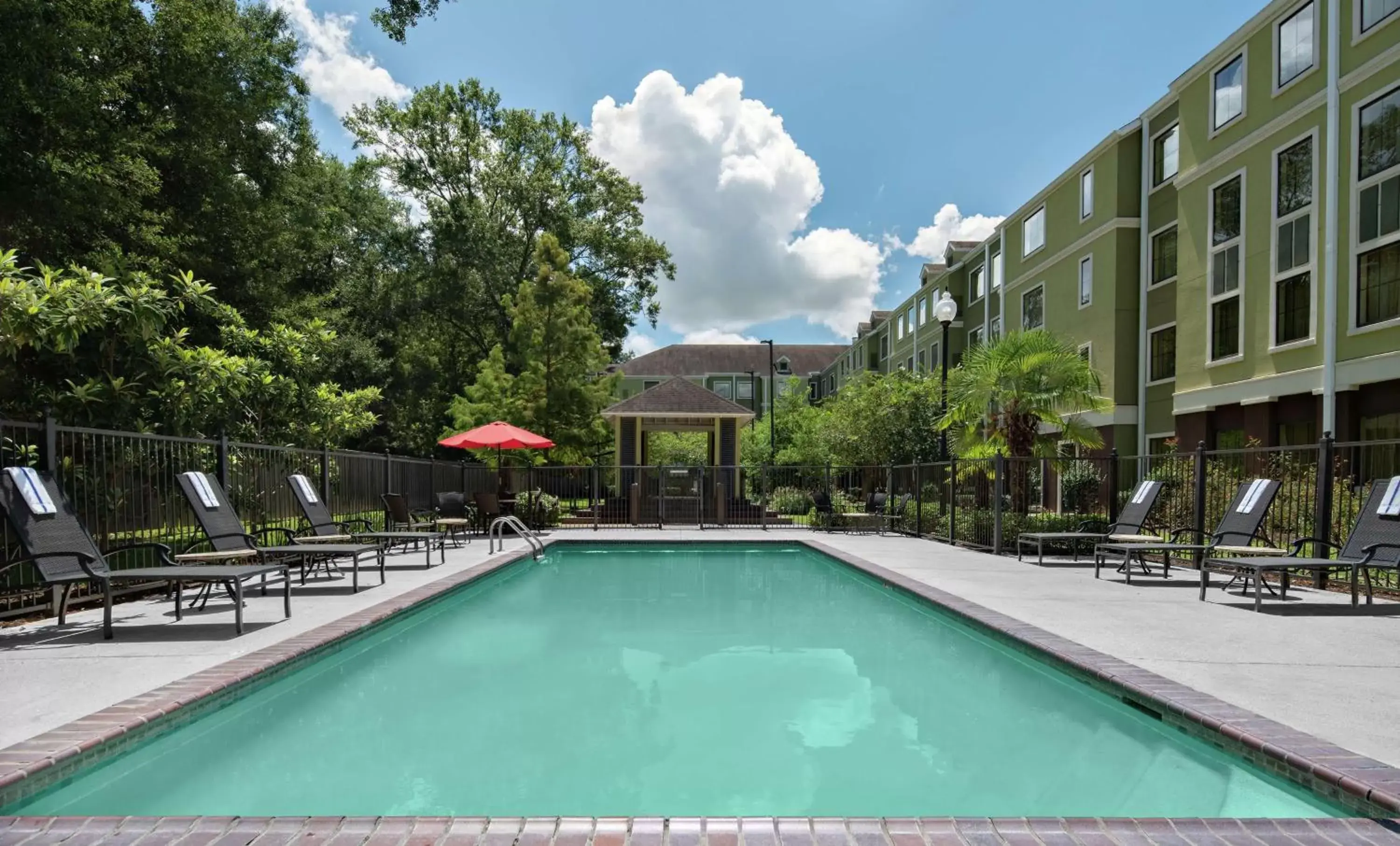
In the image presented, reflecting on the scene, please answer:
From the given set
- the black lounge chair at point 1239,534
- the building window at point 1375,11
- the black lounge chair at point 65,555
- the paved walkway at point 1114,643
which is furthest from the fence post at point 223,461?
the building window at point 1375,11

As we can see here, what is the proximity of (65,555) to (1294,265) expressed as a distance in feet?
58.1

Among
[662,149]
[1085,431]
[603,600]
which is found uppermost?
[662,149]

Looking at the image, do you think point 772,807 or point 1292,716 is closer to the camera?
point 772,807

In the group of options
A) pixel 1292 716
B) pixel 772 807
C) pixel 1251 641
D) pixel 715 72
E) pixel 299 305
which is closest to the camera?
pixel 772 807

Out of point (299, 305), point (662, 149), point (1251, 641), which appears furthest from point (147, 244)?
point (1251, 641)

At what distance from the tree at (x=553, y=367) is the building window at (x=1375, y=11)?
1977 centimetres

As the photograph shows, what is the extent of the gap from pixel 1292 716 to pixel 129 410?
11.1m

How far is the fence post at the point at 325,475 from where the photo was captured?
1134 centimetres

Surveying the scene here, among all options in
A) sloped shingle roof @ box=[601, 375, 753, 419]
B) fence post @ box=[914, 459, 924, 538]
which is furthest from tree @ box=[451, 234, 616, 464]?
fence post @ box=[914, 459, 924, 538]

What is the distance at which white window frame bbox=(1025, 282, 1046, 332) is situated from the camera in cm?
2345

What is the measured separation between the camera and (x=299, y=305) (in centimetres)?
2425

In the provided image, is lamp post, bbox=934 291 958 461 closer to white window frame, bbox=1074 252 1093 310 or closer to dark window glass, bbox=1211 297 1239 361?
dark window glass, bbox=1211 297 1239 361

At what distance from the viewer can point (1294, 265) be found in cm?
1383

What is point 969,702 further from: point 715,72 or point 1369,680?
point 715,72
